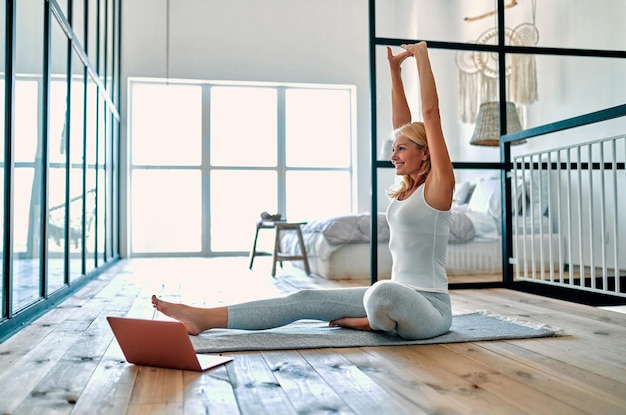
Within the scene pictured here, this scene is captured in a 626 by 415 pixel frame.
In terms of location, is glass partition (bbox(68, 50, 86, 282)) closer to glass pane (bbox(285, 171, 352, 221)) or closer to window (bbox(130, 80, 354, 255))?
window (bbox(130, 80, 354, 255))

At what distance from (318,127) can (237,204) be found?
1.48 meters

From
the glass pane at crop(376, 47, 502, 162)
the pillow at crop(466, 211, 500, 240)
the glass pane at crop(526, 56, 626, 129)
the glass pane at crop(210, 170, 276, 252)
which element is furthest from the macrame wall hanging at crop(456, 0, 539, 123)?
the glass pane at crop(210, 170, 276, 252)

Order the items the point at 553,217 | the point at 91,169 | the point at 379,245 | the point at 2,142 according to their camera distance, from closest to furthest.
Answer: the point at 2,142 < the point at 553,217 < the point at 379,245 < the point at 91,169

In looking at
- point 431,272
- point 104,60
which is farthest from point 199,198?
point 431,272

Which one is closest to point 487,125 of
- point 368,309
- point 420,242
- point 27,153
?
point 420,242

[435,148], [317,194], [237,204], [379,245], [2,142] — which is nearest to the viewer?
[435,148]

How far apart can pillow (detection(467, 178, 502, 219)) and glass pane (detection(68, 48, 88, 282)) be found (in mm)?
2671

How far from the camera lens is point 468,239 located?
391cm

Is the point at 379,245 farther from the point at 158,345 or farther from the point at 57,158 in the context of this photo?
the point at 158,345

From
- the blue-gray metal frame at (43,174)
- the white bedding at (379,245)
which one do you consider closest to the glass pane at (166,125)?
the white bedding at (379,245)

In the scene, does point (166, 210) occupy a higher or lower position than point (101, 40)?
lower

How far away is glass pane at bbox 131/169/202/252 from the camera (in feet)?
24.0

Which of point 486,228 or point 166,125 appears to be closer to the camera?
point 486,228

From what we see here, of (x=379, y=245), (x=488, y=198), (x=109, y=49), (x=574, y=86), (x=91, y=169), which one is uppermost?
(x=109, y=49)
